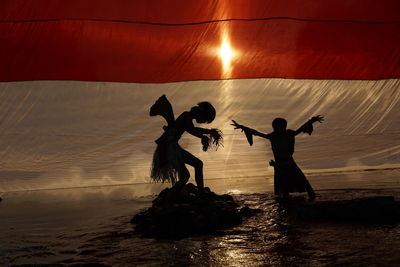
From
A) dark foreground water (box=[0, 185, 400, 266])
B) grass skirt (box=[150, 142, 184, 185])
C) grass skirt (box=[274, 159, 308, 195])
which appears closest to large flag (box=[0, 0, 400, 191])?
grass skirt (box=[274, 159, 308, 195])

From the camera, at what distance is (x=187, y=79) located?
300 inches

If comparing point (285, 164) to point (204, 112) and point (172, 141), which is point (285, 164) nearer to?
point (204, 112)

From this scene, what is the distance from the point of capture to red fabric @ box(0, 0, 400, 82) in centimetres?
737

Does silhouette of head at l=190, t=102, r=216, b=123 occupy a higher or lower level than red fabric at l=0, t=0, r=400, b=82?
lower

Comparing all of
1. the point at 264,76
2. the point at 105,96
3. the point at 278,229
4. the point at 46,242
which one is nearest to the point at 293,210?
the point at 278,229

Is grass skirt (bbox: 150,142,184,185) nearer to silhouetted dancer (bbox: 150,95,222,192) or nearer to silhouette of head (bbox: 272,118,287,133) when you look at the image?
silhouetted dancer (bbox: 150,95,222,192)

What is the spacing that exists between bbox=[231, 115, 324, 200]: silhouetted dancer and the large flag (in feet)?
Answer: 4.76

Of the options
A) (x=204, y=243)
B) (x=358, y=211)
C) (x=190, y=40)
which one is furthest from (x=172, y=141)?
(x=190, y=40)

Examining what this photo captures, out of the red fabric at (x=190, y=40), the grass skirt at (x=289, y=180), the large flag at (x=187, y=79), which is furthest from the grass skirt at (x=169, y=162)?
the red fabric at (x=190, y=40)

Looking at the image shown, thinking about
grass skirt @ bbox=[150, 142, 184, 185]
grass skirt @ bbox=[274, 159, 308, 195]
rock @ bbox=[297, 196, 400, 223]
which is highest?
grass skirt @ bbox=[150, 142, 184, 185]

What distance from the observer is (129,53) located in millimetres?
7547

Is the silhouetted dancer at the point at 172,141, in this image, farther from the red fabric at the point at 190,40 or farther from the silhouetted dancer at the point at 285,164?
the red fabric at the point at 190,40

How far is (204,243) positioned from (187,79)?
4312 mm

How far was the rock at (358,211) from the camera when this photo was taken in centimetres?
432
